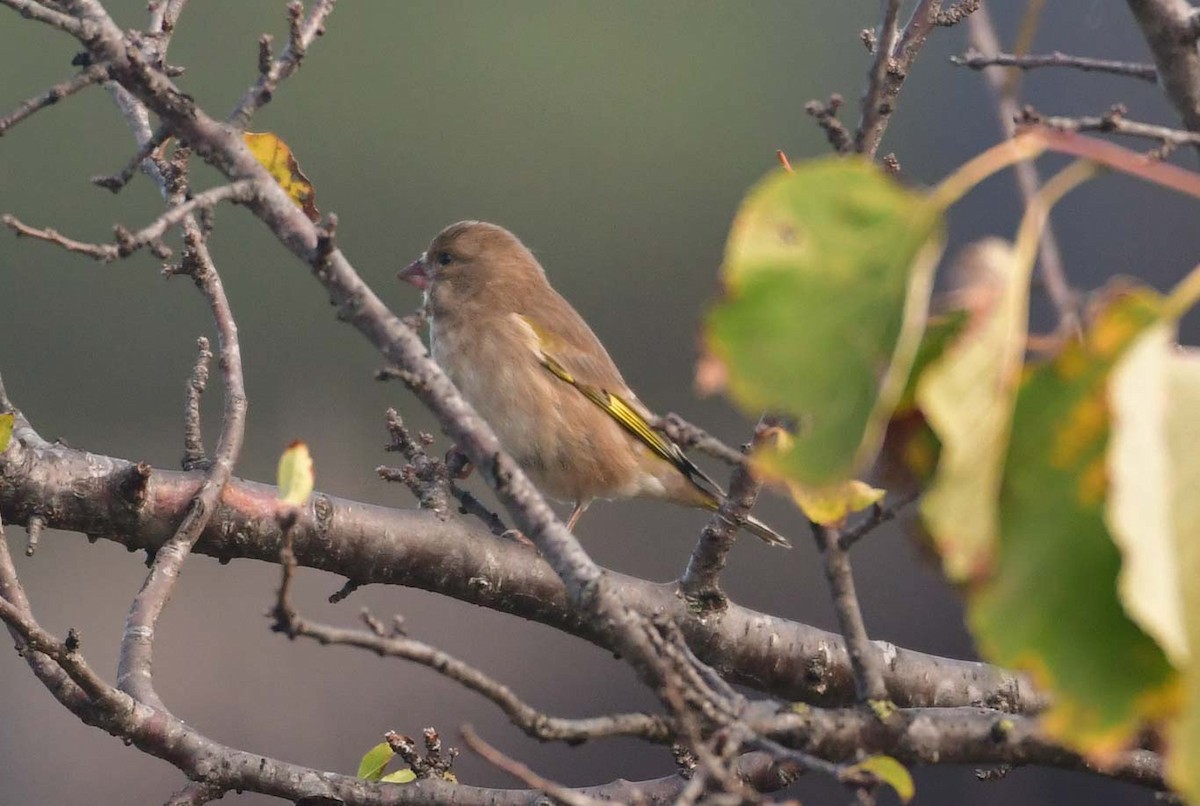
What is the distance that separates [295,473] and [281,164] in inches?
26.2

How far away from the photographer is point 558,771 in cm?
807

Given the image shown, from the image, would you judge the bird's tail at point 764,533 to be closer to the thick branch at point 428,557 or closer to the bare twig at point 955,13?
the thick branch at point 428,557

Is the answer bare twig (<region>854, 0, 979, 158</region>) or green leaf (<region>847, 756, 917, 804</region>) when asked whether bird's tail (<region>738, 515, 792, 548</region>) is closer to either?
bare twig (<region>854, 0, 979, 158</region>)

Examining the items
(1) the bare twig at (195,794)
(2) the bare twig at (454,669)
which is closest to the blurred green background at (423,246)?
(1) the bare twig at (195,794)

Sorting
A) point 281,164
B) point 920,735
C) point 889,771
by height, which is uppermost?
point 281,164

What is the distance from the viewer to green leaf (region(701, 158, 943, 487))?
961 mm

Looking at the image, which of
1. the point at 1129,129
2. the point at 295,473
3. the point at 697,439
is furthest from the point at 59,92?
the point at 1129,129

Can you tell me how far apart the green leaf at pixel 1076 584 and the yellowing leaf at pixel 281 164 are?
1.42 metres

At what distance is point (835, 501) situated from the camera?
1771mm

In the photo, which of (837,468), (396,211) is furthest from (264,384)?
(837,468)

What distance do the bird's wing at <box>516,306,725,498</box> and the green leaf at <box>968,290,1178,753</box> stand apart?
3959 millimetres

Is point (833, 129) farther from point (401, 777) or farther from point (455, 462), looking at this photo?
point (455, 462)

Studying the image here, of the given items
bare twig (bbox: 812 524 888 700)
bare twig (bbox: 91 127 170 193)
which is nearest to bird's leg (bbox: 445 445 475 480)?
bare twig (bbox: 91 127 170 193)

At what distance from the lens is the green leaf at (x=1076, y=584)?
3.08 feet
